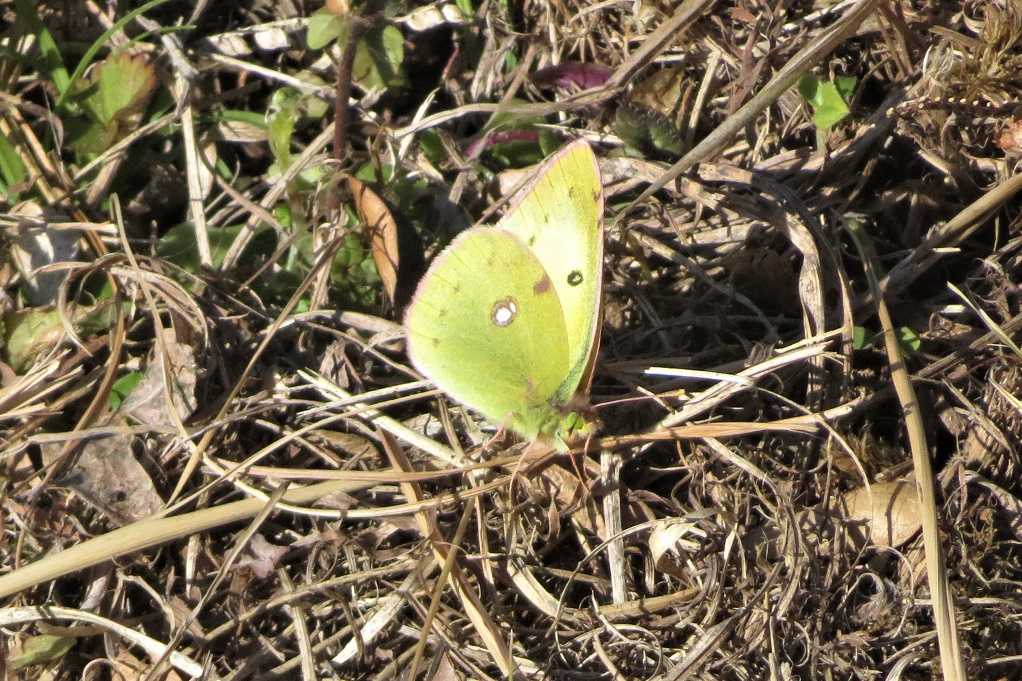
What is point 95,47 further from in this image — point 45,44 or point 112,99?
point 45,44

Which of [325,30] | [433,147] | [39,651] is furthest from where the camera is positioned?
[433,147]

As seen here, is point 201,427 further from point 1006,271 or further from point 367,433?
point 1006,271

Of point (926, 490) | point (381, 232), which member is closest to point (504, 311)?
point (381, 232)

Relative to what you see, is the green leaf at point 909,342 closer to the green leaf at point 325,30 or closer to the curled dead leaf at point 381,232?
the curled dead leaf at point 381,232

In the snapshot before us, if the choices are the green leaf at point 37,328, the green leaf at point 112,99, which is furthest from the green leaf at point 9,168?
the green leaf at point 37,328

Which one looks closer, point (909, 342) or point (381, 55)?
point (909, 342)

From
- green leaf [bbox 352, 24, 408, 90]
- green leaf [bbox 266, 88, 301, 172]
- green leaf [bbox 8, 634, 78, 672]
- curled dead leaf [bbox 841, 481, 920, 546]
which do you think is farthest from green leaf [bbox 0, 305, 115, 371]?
curled dead leaf [bbox 841, 481, 920, 546]
